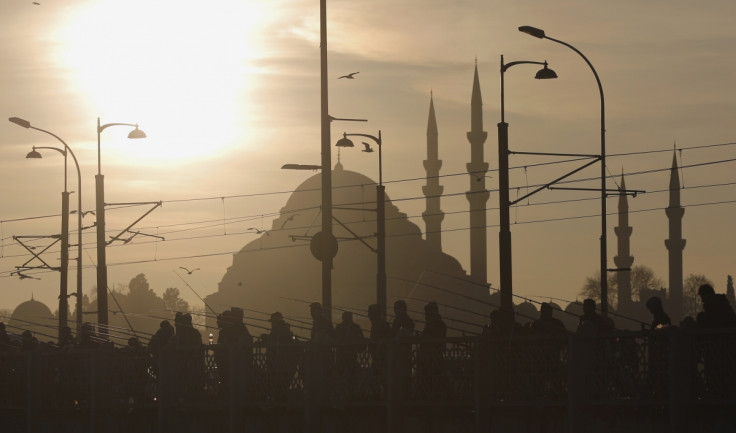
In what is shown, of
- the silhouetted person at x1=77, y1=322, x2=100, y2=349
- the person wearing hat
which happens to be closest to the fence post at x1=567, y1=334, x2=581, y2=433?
the person wearing hat

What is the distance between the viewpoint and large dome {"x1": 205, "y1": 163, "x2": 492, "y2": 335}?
366 ft

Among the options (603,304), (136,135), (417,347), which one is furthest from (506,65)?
(417,347)

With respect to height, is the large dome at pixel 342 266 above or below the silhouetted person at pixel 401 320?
above

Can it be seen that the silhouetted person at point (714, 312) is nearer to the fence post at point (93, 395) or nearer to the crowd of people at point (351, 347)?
the crowd of people at point (351, 347)

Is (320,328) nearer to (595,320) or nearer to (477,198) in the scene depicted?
(595,320)

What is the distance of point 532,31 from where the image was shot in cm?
2983

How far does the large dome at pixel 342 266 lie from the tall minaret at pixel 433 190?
1.28m

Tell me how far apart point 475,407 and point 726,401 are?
9.14 feet

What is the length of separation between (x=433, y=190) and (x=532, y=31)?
7577cm

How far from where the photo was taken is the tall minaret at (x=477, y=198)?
319 ft

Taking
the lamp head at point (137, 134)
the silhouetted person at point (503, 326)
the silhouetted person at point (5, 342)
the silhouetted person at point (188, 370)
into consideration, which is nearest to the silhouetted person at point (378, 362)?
the silhouetted person at point (503, 326)

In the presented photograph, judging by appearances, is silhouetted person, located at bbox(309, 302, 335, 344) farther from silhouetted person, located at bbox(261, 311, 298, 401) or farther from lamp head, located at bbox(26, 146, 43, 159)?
lamp head, located at bbox(26, 146, 43, 159)

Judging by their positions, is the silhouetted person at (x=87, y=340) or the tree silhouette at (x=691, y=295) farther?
the tree silhouette at (x=691, y=295)

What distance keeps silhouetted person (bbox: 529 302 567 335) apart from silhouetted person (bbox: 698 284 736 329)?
156 cm
